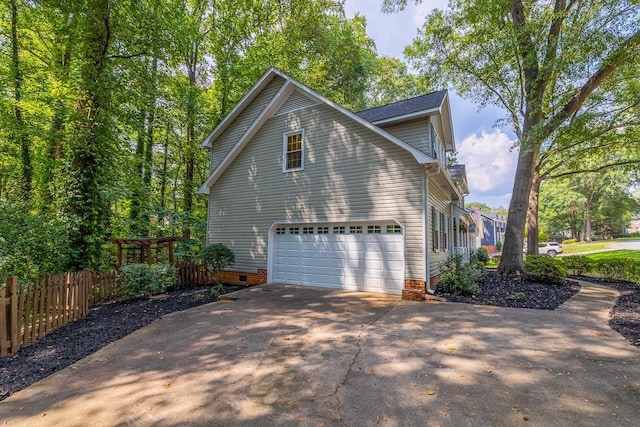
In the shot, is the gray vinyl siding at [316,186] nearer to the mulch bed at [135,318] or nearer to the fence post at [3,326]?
the mulch bed at [135,318]

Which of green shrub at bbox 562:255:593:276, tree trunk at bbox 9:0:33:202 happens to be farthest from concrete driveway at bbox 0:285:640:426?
tree trunk at bbox 9:0:33:202

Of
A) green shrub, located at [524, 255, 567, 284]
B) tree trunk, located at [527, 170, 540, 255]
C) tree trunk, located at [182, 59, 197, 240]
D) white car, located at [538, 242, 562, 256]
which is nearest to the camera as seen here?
green shrub, located at [524, 255, 567, 284]

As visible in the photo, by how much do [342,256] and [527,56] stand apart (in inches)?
396

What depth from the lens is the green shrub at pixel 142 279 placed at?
319 inches

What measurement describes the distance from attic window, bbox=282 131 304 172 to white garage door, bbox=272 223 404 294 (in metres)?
2.08

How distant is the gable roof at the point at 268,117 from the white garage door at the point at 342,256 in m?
2.35

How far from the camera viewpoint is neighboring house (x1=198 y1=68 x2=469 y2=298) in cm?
823

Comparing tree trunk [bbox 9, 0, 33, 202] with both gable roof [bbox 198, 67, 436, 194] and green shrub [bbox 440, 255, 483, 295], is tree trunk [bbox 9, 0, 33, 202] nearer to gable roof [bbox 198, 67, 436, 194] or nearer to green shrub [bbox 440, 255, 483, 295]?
gable roof [bbox 198, 67, 436, 194]

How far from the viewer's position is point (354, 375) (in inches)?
143

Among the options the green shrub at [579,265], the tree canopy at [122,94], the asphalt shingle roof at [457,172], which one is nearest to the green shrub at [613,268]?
the green shrub at [579,265]

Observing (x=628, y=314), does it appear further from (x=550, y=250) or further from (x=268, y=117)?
(x=550, y=250)

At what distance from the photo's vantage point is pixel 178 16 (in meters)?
11.4

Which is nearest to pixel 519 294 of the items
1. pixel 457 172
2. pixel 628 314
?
pixel 628 314

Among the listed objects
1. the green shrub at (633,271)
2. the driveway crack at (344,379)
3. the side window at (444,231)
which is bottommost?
the driveway crack at (344,379)
